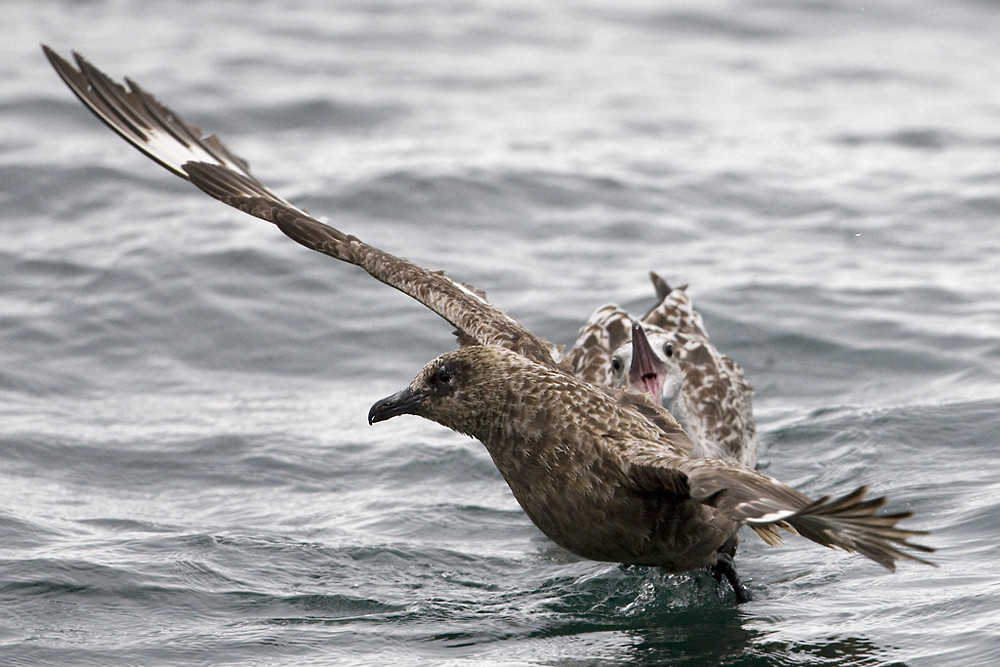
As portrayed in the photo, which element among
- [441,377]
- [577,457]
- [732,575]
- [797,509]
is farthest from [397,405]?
[797,509]

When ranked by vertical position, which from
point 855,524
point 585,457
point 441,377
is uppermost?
point 441,377

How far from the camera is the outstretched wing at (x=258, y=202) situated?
28.1 feet

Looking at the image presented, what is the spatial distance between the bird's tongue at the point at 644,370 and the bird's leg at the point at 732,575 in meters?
1.58

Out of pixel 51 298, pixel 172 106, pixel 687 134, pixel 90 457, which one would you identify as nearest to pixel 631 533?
pixel 90 457

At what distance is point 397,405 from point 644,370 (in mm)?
2216

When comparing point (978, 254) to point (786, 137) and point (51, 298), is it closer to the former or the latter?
point (786, 137)

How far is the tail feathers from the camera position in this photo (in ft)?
17.7

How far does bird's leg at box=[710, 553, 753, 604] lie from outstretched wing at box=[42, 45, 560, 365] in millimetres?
1489

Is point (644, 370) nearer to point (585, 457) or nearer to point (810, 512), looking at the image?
point (585, 457)

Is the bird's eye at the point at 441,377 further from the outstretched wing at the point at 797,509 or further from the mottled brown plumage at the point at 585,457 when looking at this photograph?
the outstretched wing at the point at 797,509

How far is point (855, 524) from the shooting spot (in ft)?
18.0

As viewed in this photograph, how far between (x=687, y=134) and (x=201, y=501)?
870 cm

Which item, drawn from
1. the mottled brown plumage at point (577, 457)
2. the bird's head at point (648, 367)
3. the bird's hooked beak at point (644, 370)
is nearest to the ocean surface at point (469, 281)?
the mottled brown plumage at point (577, 457)

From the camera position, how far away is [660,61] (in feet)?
62.2
